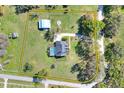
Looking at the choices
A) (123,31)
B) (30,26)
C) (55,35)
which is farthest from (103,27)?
(30,26)

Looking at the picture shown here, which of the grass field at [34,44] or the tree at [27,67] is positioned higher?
the grass field at [34,44]

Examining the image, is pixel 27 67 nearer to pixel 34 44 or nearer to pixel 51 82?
pixel 34 44

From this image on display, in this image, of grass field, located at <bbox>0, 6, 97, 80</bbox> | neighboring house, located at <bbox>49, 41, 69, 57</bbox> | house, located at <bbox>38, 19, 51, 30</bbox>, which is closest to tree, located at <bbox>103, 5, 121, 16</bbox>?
grass field, located at <bbox>0, 6, 97, 80</bbox>

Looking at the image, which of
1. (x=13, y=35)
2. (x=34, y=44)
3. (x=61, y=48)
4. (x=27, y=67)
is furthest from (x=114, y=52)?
(x=13, y=35)

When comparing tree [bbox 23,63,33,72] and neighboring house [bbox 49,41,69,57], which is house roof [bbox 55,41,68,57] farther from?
tree [bbox 23,63,33,72]

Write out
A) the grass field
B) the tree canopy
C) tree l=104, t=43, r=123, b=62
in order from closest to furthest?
tree l=104, t=43, r=123, b=62, the tree canopy, the grass field

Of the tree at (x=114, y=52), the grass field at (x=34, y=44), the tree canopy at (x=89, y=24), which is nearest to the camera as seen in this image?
the tree at (x=114, y=52)

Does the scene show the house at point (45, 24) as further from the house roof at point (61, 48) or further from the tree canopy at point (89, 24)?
the tree canopy at point (89, 24)

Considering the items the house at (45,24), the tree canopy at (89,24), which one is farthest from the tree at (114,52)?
the house at (45,24)
